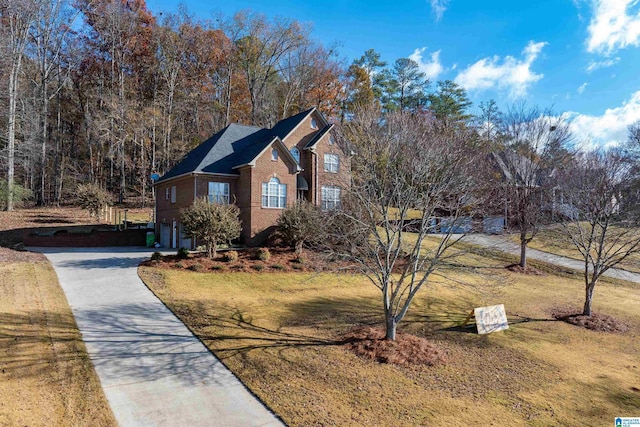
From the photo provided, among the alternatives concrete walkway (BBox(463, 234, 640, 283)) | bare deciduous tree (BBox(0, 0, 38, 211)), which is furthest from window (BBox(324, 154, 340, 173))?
bare deciduous tree (BBox(0, 0, 38, 211))

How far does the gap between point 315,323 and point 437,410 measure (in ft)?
17.2

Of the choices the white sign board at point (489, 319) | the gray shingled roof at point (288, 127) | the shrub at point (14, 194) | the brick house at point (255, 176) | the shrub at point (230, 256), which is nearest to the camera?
the white sign board at point (489, 319)

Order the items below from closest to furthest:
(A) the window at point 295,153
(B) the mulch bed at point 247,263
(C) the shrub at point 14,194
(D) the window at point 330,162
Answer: (B) the mulch bed at point 247,263 < (A) the window at point 295,153 < (D) the window at point 330,162 < (C) the shrub at point 14,194

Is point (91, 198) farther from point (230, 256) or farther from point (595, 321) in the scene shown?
point (595, 321)

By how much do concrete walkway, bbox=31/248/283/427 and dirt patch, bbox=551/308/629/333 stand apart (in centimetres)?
1168

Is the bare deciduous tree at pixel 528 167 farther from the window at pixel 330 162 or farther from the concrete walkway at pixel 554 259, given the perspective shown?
the window at pixel 330 162

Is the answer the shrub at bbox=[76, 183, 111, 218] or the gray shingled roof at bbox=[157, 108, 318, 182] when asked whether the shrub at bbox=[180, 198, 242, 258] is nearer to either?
the gray shingled roof at bbox=[157, 108, 318, 182]

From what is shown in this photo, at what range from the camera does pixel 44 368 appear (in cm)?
709

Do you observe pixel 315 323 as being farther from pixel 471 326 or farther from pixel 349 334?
pixel 471 326

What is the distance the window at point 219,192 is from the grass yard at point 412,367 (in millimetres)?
7219

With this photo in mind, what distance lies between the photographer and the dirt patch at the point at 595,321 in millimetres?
12102

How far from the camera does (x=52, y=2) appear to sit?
3275cm

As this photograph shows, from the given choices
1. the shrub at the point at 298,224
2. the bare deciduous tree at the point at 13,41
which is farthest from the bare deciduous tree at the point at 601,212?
the bare deciduous tree at the point at 13,41

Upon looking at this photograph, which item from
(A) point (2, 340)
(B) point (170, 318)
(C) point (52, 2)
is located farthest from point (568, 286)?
(C) point (52, 2)
